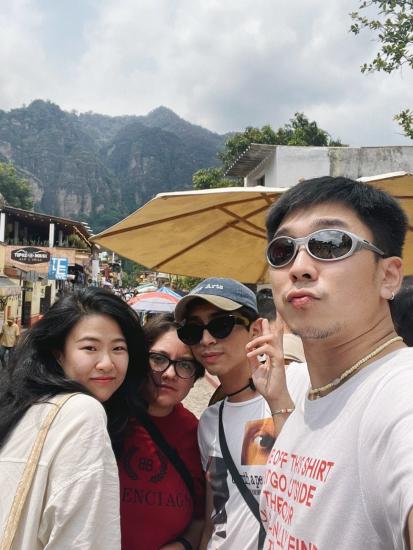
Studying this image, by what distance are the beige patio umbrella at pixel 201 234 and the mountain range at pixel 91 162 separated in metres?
88.7

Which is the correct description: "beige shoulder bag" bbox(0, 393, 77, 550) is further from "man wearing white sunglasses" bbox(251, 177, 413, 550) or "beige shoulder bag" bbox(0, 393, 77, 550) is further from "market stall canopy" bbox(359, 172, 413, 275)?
"market stall canopy" bbox(359, 172, 413, 275)

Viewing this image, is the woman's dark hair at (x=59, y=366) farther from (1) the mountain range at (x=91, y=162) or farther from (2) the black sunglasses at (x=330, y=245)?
(1) the mountain range at (x=91, y=162)

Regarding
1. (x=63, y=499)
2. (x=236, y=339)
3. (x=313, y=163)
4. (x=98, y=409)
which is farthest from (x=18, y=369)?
(x=313, y=163)

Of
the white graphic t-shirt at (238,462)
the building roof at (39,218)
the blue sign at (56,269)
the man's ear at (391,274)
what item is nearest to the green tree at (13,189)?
the building roof at (39,218)

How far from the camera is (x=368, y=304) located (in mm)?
1127

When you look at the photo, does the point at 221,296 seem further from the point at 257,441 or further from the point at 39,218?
the point at 39,218

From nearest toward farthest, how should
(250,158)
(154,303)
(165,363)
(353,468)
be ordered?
1. (353,468)
2. (165,363)
3. (154,303)
4. (250,158)

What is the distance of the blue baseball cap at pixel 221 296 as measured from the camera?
6.71ft

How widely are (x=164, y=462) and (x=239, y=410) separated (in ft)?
1.30

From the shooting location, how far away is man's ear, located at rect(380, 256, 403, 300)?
1.17 metres

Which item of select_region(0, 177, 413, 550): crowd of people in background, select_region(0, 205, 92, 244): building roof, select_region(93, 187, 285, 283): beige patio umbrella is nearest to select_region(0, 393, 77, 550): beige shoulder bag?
select_region(0, 177, 413, 550): crowd of people in background

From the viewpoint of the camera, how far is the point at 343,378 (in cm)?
112

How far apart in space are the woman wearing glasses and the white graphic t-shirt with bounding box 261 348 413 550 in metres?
0.87

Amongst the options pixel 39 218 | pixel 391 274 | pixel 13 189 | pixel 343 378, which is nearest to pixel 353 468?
pixel 343 378
